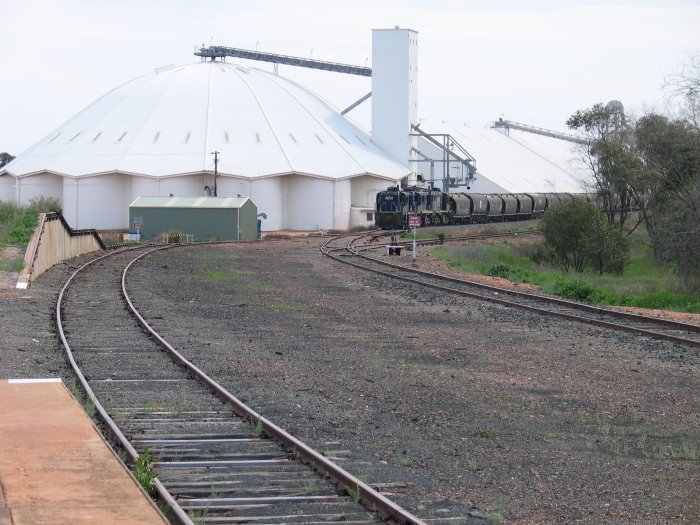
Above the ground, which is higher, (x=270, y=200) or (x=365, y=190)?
(x=365, y=190)

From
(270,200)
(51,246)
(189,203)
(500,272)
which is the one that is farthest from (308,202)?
(51,246)

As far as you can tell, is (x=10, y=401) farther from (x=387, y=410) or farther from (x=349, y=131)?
(x=349, y=131)

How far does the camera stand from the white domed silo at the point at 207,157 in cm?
7700

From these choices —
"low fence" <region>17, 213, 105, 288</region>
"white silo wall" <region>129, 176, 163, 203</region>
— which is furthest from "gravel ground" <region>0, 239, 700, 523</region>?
"white silo wall" <region>129, 176, 163, 203</region>

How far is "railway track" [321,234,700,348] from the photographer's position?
1886 centimetres

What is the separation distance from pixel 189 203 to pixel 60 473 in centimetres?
5598

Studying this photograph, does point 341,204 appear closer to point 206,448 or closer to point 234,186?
point 234,186

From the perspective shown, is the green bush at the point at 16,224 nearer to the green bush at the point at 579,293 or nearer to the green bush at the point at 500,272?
the green bush at the point at 500,272

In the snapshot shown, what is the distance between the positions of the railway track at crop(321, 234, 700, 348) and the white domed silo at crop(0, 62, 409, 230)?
40.1 meters

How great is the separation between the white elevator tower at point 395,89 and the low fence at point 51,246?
144ft

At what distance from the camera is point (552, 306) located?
23875 mm

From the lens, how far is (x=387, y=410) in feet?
38.5

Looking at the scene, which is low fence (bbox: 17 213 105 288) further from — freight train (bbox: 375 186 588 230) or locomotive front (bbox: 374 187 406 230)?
locomotive front (bbox: 374 187 406 230)

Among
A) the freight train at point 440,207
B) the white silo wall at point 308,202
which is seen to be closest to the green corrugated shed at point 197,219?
the freight train at point 440,207
